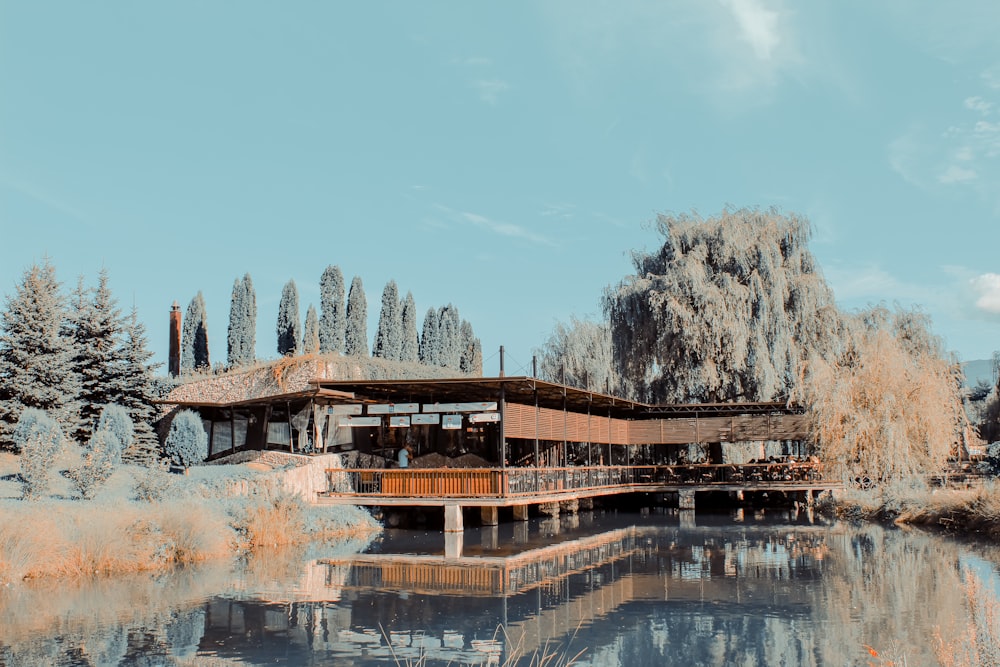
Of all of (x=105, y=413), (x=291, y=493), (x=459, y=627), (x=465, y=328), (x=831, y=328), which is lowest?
(x=459, y=627)

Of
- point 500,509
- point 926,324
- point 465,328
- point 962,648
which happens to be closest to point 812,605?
point 962,648

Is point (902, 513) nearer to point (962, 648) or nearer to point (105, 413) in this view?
point (962, 648)

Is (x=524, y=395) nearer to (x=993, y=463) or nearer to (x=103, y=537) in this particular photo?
(x=103, y=537)

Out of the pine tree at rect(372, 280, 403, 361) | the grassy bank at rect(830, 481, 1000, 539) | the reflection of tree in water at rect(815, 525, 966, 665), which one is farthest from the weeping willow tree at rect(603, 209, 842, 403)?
the pine tree at rect(372, 280, 403, 361)

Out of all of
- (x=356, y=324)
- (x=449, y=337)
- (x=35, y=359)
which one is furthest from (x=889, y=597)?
(x=449, y=337)

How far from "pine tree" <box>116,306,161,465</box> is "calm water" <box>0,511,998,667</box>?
11823 mm

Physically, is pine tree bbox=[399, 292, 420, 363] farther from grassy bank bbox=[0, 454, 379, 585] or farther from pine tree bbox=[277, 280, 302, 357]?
grassy bank bbox=[0, 454, 379, 585]

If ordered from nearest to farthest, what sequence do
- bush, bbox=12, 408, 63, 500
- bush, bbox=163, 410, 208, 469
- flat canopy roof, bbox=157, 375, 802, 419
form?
bush, bbox=12, 408, 63, 500 → flat canopy roof, bbox=157, 375, 802, 419 → bush, bbox=163, 410, 208, 469

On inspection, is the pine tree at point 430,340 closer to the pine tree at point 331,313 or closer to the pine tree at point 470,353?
the pine tree at point 470,353

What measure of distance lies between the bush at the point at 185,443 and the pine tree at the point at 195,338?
18.0 metres

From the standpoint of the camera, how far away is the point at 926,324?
34.8 metres

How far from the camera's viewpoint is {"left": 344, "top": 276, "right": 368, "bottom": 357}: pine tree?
143 feet

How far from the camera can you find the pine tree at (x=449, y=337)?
51719 millimetres

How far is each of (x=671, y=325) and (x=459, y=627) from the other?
21732 mm
